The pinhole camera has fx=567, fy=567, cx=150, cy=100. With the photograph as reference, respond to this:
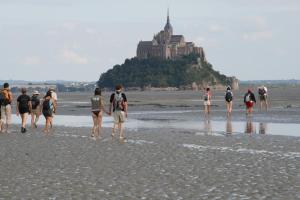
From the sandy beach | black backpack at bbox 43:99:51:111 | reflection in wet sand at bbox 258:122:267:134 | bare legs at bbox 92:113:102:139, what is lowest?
reflection in wet sand at bbox 258:122:267:134

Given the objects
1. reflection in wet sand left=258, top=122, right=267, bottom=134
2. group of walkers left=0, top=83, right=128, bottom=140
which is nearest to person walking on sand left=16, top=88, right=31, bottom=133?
group of walkers left=0, top=83, right=128, bottom=140

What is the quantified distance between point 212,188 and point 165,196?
1257 millimetres

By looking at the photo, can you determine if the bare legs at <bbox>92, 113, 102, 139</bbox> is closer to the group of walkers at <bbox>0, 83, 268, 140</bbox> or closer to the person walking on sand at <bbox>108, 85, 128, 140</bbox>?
the group of walkers at <bbox>0, 83, 268, 140</bbox>

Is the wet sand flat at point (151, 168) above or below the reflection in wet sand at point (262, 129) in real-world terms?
above

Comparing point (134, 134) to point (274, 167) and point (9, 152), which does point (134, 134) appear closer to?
point (9, 152)

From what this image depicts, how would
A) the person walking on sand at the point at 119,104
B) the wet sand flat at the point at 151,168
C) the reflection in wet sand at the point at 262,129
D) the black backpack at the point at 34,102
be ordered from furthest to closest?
the black backpack at the point at 34,102
the reflection in wet sand at the point at 262,129
the person walking on sand at the point at 119,104
the wet sand flat at the point at 151,168

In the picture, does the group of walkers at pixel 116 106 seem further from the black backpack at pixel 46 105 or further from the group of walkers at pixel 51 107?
the black backpack at pixel 46 105

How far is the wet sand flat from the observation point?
1067cm

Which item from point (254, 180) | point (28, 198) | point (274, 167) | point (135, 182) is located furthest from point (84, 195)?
point (274, 167)

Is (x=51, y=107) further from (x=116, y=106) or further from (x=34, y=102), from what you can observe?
(x=116, y=106)

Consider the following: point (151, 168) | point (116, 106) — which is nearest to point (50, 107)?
point (116, 106)

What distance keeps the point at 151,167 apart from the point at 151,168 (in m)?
0.19

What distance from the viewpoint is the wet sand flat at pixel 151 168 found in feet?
35.0

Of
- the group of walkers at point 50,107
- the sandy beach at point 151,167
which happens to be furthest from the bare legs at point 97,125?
the sandy beach at point 151,167
